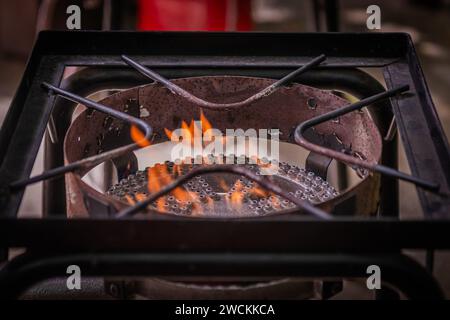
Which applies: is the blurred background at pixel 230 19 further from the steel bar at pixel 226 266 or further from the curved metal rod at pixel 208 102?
the steel bar at pixel 226 266

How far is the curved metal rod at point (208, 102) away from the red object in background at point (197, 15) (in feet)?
3.21

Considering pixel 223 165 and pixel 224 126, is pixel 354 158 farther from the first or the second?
pixel 224 126

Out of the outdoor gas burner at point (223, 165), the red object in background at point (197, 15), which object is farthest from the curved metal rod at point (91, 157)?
the red object in background at point (197, 15)

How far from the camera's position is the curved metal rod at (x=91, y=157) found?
0.81 meters

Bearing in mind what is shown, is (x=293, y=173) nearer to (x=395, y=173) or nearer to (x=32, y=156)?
(x=395, y=173)

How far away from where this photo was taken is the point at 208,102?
992 millimetres

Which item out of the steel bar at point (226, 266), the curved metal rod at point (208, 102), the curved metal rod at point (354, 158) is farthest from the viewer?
the curved metal rod at point (208, 102)

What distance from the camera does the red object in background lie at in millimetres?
1973

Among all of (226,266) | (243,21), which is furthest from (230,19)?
(226,266)

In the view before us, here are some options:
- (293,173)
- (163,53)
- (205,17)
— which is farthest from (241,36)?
(205,17)

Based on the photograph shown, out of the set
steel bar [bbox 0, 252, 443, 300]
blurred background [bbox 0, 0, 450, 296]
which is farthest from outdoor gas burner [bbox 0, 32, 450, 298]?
blurred background [bbox 0, 0, 450, 296]

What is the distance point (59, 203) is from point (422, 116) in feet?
2.03

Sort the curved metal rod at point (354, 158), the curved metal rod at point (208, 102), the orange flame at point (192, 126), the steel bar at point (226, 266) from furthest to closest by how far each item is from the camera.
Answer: the orange flame at point (192, 126), the curved metal rod at point (208, 102), the curved metal rod at point (354, 158), the steel bar at point (226, 266)

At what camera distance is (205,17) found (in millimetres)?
2004
